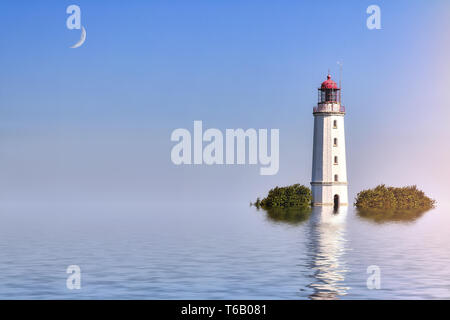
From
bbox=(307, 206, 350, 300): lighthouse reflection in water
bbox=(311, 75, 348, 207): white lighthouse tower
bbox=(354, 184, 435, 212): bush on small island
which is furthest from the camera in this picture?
bbox=(354, 184, 435, 212): bush on small island

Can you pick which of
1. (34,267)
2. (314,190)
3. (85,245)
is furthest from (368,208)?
(34,267)

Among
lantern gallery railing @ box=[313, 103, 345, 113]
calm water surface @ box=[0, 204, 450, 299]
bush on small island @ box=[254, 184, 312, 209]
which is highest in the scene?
lantern gallery railing @ box=[313, 103, 345, 113]

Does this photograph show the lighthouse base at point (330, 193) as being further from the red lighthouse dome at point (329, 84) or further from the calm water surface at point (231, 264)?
the calm water surface at point (231, 264)

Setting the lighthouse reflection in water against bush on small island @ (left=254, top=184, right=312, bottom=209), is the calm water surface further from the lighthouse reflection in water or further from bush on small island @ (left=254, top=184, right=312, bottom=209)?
bush on small island @ (left=254, top=184, right=312, bottom=209)

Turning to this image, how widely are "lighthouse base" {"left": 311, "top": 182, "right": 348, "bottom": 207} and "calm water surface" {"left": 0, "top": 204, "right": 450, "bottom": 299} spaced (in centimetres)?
3814

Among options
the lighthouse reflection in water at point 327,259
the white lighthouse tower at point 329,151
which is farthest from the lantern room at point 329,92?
the lighthouse reflection in water at point 327,259

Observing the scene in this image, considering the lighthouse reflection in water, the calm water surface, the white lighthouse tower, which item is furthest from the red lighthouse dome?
the calm water surface

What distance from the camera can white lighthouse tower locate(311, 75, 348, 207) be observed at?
90.9 m

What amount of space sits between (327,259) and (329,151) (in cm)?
5799

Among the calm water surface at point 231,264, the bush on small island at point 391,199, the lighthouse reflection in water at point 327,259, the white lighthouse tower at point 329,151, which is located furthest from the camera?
the bush on small island at point 391,199

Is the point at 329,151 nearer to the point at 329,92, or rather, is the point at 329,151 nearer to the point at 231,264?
the point at 329,92

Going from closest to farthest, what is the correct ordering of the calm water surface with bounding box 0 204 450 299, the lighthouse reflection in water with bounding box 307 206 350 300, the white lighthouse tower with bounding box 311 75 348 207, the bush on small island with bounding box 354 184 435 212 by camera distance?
the calm water surface with bounding box 0 204 450 299 < the lighthouse reflection in water with bounding box 307 206 350 300 < the white lighthouse tower with bounding box 311 75 348 207 < the bush on small island with bounding box 354 184 435 212

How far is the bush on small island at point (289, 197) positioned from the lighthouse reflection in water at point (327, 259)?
34753mm

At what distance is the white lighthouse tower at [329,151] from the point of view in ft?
298
